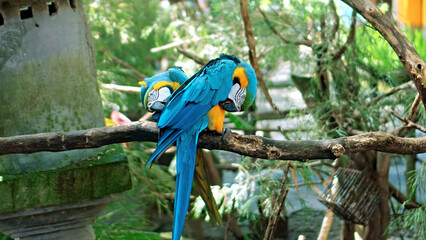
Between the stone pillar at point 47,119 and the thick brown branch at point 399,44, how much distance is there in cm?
103

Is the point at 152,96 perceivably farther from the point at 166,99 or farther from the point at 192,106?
the point at 192,106

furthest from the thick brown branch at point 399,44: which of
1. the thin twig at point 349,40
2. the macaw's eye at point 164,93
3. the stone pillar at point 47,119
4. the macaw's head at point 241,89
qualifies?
the stone pillar at point 47,119

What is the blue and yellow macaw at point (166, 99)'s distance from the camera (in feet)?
4.78

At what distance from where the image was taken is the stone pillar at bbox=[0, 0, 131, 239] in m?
1.64

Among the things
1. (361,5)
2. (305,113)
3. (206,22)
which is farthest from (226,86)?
(206,22)

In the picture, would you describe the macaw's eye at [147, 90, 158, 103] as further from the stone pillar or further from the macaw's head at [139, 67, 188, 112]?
the stone pillar

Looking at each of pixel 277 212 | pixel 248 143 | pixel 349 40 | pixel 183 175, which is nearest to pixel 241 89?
pixel 248 143

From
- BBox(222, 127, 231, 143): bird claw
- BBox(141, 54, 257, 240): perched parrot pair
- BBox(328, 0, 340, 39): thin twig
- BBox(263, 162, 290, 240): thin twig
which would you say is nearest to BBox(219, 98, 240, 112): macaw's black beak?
BBox(141, 54, 257, 240): perched parrot pair

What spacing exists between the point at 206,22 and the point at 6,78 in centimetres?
202

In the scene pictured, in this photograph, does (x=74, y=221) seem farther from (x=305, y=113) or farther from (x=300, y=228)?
(x=300, y=228)

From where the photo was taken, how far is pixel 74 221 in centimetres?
178

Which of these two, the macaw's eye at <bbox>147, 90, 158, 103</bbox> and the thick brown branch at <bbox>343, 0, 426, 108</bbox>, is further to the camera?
the macaw's eye at <bbox>147, 90, 158, 103</bbox>

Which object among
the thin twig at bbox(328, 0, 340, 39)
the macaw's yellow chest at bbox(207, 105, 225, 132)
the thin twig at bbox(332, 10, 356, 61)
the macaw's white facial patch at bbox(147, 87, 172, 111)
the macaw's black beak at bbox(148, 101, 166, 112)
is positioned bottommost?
the macaw's yellow chest at bbox(207, 105, 225, 132)

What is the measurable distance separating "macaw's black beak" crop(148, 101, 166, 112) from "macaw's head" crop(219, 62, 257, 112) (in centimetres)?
19
